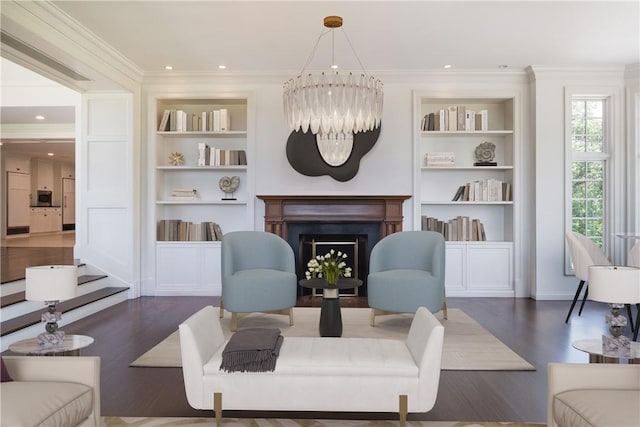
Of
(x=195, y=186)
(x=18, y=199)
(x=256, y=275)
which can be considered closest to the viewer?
(x=256, y=275)

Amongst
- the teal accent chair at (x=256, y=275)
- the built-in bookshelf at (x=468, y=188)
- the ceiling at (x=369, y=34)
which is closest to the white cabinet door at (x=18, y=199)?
the ceiling at (x=369, y=34)

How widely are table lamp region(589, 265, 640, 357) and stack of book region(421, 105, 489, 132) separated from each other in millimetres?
4123

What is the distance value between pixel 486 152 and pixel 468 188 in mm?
564

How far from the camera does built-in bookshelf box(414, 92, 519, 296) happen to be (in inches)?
242

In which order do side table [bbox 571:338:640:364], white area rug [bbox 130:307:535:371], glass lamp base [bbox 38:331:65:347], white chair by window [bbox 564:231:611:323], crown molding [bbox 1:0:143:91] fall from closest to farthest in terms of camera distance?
side table [bbox 571:338:640:364]
glass lamp base [bbox 38:331:65:347]
white area rug [bbox 130:307:535:371]
crown molding [bbox 1:0:143:91]
white chair by window [bbox 564:231:611:323]

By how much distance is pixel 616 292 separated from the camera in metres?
2.28

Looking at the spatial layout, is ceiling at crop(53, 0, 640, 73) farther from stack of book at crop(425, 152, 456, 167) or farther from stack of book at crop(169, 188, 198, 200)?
stack of book at crop(169, 188, 198, 200)

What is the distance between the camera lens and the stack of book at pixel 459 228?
20.5 feet

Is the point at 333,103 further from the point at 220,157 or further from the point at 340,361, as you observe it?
the point at 220,157

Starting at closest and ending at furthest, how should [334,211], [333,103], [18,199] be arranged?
[333,103] < [334,211] < [18,199]

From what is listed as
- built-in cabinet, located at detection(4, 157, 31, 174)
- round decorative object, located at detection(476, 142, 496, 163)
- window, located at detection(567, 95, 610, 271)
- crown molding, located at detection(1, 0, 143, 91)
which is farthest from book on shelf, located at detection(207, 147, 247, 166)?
built-in cabinet, located at detection(4, 157, 31, 174)

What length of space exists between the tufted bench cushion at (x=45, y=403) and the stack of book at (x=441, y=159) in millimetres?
5145

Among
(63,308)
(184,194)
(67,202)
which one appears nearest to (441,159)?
(184,194)

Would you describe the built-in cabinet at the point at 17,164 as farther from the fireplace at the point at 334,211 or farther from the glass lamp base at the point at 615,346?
the glass lamp base at the point at 615,346
